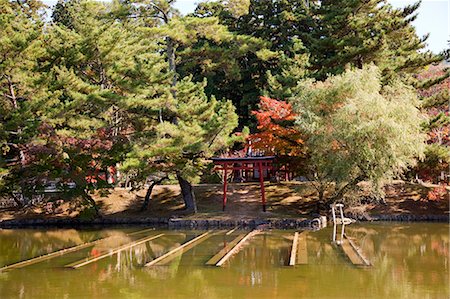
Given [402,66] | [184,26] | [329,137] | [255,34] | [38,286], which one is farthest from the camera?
[255,34]

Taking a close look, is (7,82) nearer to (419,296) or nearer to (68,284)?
(68,284)

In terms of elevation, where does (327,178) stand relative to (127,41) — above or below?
below

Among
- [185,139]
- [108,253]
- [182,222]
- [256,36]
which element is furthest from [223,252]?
[256,36]

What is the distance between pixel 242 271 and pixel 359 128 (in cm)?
977

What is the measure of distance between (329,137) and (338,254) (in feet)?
24.7

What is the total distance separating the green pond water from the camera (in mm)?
9828

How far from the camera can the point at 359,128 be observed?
64.5 feet

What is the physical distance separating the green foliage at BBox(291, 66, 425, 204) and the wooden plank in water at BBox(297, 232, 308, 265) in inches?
170

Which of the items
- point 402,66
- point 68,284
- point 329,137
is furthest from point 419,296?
point 402,66

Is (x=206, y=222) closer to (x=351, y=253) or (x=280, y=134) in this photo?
(x=280, y=134)

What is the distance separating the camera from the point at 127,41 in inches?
1048

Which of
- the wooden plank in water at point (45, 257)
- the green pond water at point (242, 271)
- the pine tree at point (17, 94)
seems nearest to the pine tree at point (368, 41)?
the green pond water at point (242, 271)

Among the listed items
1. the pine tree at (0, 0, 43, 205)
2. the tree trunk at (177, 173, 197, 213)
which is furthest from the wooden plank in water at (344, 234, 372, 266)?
the pine tree at (0, 0, 43, 205)

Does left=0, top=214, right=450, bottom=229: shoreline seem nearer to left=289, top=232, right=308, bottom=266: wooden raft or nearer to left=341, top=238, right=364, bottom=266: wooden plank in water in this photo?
left=289, top=232, right=308, bottom=266: wooden raft
